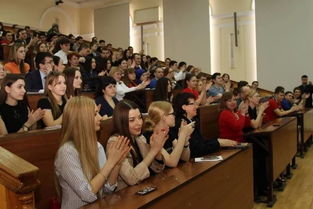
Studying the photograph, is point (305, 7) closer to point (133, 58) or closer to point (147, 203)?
point (133, 58)

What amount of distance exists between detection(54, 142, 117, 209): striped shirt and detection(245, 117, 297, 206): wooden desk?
244cm

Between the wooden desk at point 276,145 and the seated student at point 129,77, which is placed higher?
the seated student at point 129,77

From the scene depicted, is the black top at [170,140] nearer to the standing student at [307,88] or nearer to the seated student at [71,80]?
the seated student at [71,80]

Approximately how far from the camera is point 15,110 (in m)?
2.33

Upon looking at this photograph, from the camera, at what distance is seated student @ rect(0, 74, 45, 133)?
7.34 feet

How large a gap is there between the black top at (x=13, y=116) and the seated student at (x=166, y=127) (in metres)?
0.82

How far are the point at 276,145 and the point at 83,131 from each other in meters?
2.73

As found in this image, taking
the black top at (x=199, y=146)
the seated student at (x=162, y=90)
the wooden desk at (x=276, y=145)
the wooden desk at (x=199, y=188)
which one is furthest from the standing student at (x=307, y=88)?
the black top at (x=199, y=146)

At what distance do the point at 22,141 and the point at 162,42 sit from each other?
30.6 feet

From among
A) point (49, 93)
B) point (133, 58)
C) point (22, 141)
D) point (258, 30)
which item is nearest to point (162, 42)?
point (258, 30)

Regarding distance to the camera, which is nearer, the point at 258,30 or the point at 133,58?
the point at 133,58

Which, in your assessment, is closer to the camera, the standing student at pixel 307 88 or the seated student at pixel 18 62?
the seated student at pixel 18 62

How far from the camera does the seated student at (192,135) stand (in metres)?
2.63

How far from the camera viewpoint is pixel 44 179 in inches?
76.5
